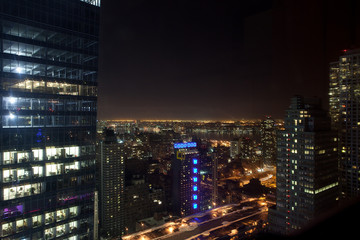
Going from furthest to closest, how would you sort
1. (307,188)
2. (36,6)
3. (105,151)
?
(105,151), (307,188), (36,6)

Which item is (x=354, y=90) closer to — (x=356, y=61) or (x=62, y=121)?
(x=356, y=61)

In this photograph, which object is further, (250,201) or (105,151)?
(105,151)

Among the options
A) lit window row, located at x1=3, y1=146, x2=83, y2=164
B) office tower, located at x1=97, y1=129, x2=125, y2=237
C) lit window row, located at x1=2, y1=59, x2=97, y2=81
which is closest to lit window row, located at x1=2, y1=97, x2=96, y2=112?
lit window row, located at x1=2, y1=59, x2=97, y2=81

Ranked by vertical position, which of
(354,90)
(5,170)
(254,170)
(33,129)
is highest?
(354,90)

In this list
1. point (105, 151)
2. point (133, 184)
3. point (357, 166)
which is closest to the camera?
point (357, 166)

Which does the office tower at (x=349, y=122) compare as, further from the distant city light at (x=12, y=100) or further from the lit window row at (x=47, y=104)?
the distant city light at (x=12, y=100)

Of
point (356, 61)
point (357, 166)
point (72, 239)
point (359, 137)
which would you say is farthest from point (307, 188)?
point (72, 239)

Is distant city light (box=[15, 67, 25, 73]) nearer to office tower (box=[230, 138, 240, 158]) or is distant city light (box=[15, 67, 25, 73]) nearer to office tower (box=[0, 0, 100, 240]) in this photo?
office tower (box=[0, 0, 100, 240])
